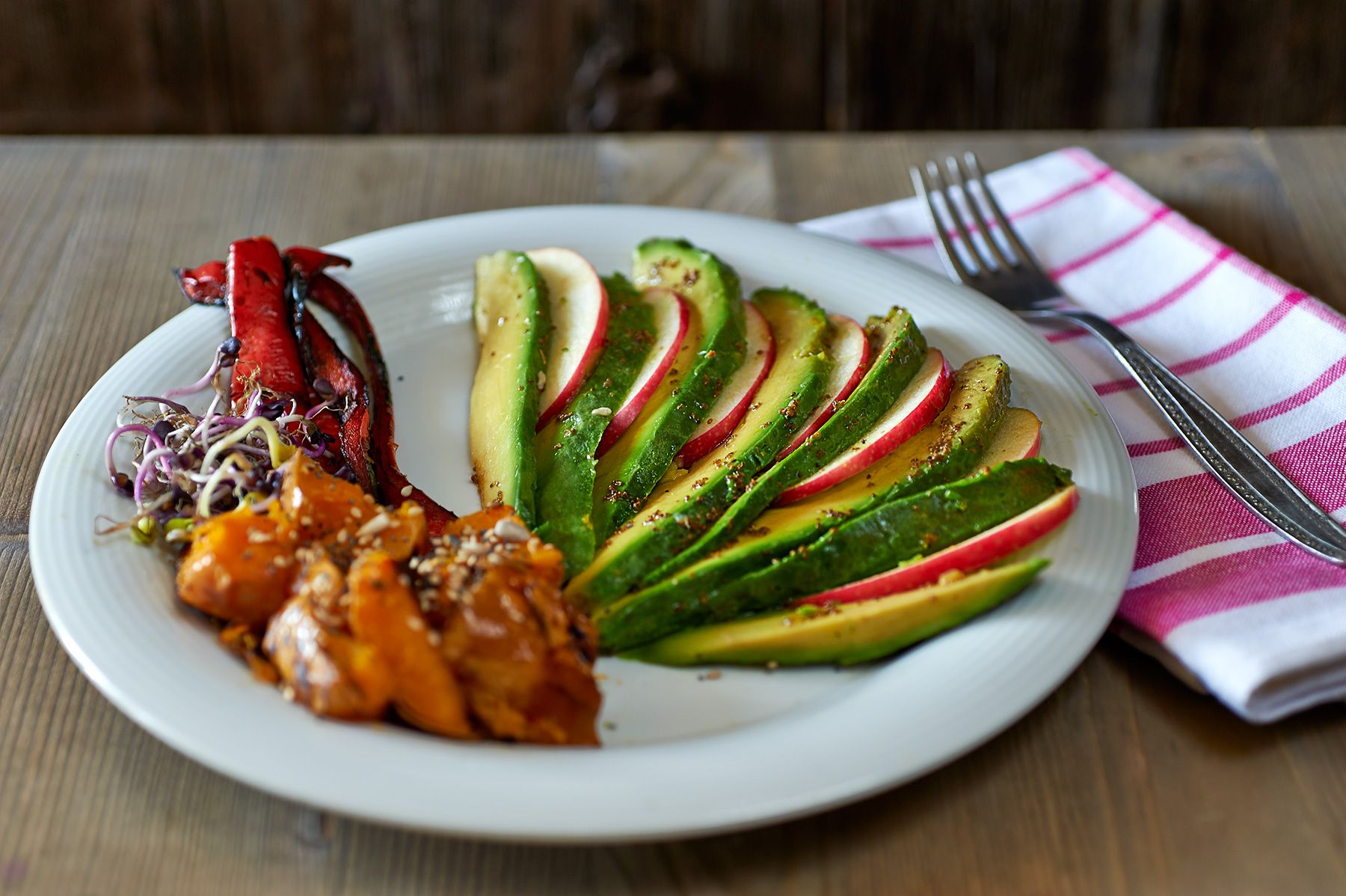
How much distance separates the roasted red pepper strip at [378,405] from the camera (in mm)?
2652

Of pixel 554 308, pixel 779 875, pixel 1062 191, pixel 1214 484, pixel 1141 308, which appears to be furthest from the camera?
pixel 1062 191

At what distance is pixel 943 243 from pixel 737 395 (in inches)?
46.6

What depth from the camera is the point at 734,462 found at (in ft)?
8.70

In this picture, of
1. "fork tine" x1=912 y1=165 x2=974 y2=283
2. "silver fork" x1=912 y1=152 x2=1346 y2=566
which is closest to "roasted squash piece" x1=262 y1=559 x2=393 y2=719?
"silver fork" x1=912 y1=152 x2=1346 y2=566

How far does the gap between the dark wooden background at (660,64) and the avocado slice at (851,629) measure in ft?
14.6

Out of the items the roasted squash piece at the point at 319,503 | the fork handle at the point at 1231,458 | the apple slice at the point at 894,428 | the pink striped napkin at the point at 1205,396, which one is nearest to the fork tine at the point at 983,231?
the pink striped napkin at the point at 1205,396

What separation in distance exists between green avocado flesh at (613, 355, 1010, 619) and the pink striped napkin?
43cm

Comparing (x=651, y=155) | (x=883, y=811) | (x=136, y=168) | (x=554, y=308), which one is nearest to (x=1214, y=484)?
(x=883, y=811)

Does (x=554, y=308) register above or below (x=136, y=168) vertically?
above

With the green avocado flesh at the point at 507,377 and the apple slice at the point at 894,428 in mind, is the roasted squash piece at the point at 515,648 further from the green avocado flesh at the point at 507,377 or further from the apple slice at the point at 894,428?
the apple slice at the point at 894,428

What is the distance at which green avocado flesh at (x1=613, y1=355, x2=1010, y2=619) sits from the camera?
91.6 inches

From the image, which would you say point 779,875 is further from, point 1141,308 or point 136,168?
point 136,168

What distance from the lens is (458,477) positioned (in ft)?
9.36

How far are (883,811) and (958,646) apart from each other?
337 millimetres
